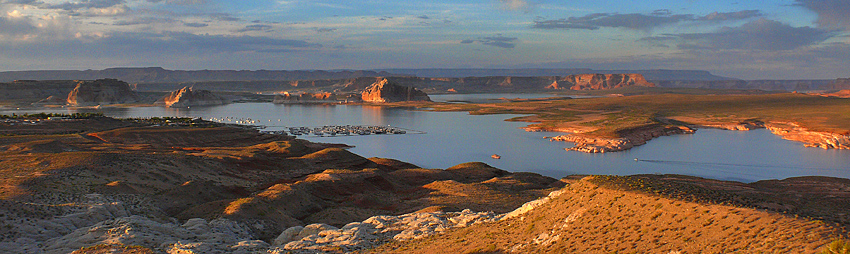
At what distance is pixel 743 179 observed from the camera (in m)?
45.8

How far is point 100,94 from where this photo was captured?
538 ft

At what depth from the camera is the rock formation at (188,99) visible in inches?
6207

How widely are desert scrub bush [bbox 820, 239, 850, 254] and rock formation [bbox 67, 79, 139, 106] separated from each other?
178 meters

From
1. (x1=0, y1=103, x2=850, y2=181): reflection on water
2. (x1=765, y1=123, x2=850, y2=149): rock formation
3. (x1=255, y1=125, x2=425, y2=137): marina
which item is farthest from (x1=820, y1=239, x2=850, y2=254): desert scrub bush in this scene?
(x1=255, y1=125, x2=425, y2=137): marina

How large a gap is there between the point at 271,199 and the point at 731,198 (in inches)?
758

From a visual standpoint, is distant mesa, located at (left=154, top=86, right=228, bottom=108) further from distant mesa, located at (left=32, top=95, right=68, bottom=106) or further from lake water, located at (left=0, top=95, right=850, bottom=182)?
lake water, located at (left=0, top=95, right=850, bottom=182)

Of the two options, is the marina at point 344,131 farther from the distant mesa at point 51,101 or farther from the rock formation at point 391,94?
the distant mesa at point 51,101

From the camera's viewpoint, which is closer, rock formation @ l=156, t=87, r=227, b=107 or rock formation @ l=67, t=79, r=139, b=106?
rock formation @ l=67, t=79, r=139, b=106

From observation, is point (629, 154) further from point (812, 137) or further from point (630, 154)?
point (812, 137)

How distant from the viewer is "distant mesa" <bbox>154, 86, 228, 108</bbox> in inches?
6201

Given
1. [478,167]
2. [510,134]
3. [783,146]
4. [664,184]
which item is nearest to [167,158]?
[478,167]

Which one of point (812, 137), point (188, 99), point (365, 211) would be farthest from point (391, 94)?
point (365, 211)

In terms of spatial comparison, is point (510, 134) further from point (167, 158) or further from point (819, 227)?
point (819, 227)

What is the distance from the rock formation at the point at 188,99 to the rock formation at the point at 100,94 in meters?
12.4
